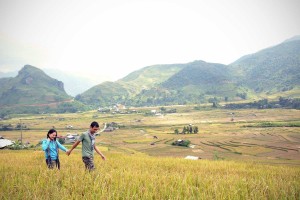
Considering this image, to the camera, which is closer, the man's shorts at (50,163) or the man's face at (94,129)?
the man's face at (94,129)

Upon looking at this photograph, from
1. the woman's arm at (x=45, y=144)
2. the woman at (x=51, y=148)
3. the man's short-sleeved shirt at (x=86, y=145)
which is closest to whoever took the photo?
the man's short-sleeved shirt at (x=86, y=145)

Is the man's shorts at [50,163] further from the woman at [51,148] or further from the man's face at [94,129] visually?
the man's face at [94,129]

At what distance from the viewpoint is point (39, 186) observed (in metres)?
6.96

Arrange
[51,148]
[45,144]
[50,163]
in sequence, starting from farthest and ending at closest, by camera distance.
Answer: [50,163] → [51,148] → [45,144]

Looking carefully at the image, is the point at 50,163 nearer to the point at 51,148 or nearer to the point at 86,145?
the point at 51,148

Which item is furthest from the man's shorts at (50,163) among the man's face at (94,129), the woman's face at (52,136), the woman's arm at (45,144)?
the man's face at (94,129)

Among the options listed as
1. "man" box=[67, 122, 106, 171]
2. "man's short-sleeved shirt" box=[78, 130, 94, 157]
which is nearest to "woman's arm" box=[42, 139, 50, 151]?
"man" box=[67, 122, 106, 171]

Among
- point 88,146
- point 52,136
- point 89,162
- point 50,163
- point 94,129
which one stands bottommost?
point 50,163

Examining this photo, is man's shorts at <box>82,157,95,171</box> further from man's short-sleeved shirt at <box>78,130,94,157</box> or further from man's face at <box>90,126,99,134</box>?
man's face at <box>90,126,99,134</box>

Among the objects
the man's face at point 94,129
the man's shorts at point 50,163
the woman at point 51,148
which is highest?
the man's face at point 94,129

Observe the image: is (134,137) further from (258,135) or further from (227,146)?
(258,135)

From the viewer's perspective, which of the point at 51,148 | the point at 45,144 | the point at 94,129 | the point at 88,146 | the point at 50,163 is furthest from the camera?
the point at 50,163

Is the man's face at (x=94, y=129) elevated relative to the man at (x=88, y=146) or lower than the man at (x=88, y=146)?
elevated

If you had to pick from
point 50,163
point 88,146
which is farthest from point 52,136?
point 88,146
